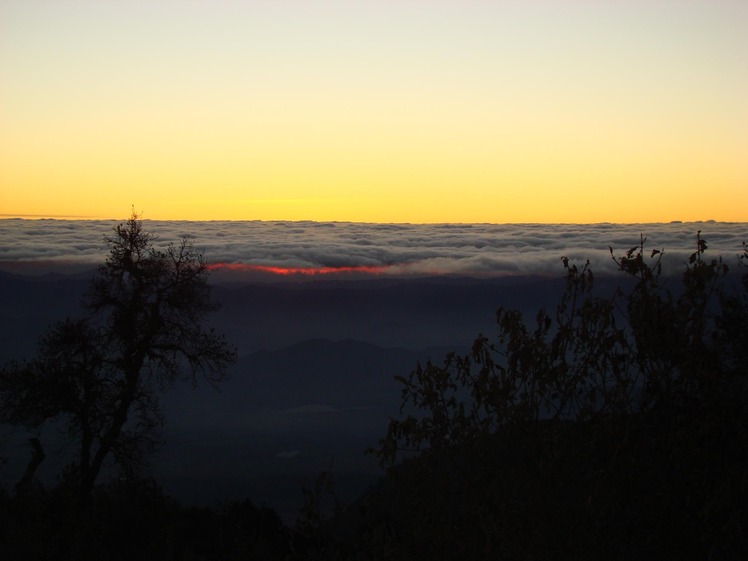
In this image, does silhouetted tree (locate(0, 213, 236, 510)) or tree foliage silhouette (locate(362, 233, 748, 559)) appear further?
silhouetted tree (locate(0, 213, 236, 510))

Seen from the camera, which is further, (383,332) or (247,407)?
(383,332)

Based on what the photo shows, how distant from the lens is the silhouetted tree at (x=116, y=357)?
76.3 feet

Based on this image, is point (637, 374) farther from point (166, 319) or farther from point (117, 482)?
point (117, 482)

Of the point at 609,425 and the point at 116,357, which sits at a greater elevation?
the point at 609,425

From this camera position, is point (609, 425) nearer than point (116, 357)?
Yes

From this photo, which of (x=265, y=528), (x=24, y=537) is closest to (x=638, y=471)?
(x=24, y=537)

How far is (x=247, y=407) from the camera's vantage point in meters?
136

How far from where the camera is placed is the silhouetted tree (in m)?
23.2

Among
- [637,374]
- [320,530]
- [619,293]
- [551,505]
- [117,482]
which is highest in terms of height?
[619,293]

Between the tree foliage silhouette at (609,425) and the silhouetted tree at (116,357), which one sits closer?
the tree foliage silhouette at (609,425)

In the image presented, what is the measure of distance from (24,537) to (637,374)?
50.4 ft

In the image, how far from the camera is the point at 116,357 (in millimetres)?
23484

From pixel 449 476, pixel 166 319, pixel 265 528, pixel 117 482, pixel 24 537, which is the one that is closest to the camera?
pixel 449 476

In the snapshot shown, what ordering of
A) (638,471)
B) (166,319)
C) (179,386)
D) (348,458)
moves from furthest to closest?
(179,386) → (348,458) → (166,319) → (638,471)
